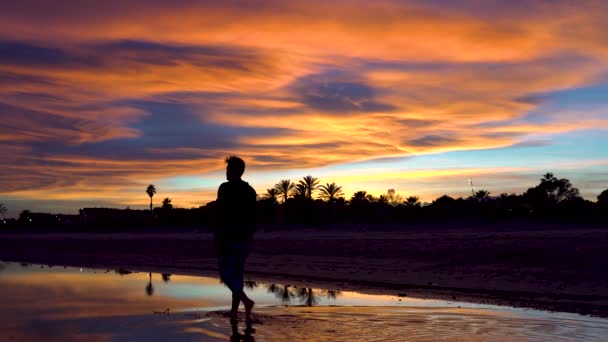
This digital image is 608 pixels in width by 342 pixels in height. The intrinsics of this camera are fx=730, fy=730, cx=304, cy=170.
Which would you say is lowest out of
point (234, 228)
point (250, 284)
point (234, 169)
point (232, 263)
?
point (250, 284)

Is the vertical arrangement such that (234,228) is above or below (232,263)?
above

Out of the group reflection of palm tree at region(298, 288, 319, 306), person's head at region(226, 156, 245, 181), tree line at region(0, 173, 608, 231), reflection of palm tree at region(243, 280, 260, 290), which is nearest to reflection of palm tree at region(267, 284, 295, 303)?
reflection of palm tree at region(298, 288, 319, 306)

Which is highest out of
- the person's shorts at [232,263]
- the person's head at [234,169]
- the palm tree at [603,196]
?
the palm tree at [603,196]

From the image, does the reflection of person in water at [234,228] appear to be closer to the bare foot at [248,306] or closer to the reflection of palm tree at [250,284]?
the bare foot at [248,306]

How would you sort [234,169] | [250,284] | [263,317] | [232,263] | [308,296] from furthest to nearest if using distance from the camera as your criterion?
1. [250,284]
2. [308,296]
3. [263,317]
4. [234,169]
5. [232,263]

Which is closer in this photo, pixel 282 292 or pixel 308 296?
pixel 308 296

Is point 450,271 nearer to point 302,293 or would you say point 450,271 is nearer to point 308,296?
point 302,293

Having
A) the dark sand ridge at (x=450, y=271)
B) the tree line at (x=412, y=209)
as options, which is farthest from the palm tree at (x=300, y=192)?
the dark sand ridge at (x=450, y=271)

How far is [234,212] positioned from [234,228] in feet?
A: 0.67

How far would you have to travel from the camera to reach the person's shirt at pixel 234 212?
9.26 meters

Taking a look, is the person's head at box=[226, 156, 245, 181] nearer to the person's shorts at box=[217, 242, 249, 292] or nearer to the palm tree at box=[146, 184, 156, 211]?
the person's shorts at box=[217, 242, 249, 292]

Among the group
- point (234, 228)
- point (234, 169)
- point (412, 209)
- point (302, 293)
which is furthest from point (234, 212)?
point (412, 209)

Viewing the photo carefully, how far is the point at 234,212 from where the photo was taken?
927 centimetres

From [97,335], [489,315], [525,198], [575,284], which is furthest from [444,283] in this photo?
[525,198]
